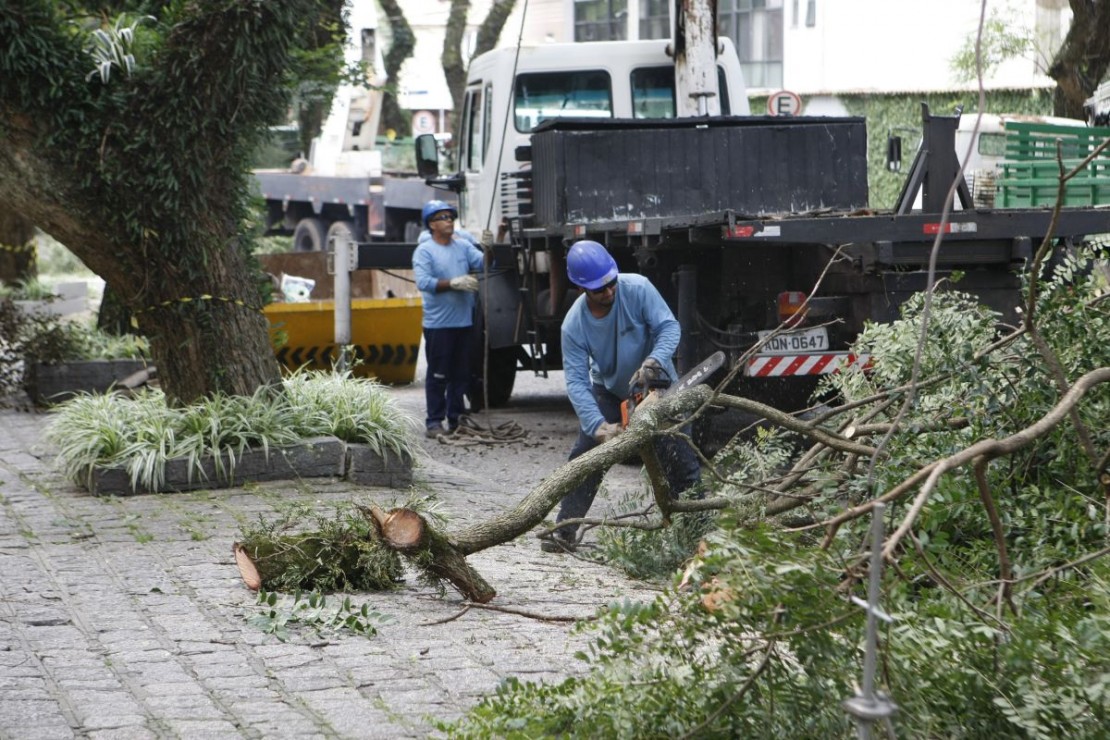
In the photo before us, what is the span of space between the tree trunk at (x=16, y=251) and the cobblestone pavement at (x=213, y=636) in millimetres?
10378

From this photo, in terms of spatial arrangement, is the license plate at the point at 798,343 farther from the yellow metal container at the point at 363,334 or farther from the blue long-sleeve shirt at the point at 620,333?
the yellow metal container at the point at 363,334

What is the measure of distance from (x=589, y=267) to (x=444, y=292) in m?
4.40

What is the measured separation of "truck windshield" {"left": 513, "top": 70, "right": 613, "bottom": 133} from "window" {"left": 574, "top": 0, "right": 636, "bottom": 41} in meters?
30.2

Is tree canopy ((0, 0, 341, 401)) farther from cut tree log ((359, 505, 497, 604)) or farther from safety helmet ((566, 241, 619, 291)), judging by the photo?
cut tree log ((359, 505, 497, 604))

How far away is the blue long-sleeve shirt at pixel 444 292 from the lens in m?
11.4

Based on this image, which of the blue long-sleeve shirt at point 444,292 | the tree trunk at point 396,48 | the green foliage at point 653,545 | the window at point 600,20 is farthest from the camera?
the window at point 600,20

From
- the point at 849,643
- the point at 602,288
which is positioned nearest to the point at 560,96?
the point at 602,288

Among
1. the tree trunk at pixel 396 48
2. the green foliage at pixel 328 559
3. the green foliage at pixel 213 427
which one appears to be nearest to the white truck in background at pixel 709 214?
the green foliage at pixel 213 427

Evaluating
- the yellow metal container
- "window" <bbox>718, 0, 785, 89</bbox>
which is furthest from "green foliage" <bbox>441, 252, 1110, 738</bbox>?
"window" <bbox>718, 0, 785, 89</bbox>

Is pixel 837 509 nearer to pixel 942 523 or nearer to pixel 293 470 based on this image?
pixel 942 523

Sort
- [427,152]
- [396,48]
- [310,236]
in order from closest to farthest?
[427,152] → [310,236] → [396,48]

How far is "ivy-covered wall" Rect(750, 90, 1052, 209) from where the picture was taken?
3164cm

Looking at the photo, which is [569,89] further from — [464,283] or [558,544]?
[558,544]

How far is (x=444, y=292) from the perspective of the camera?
37.6 feet
